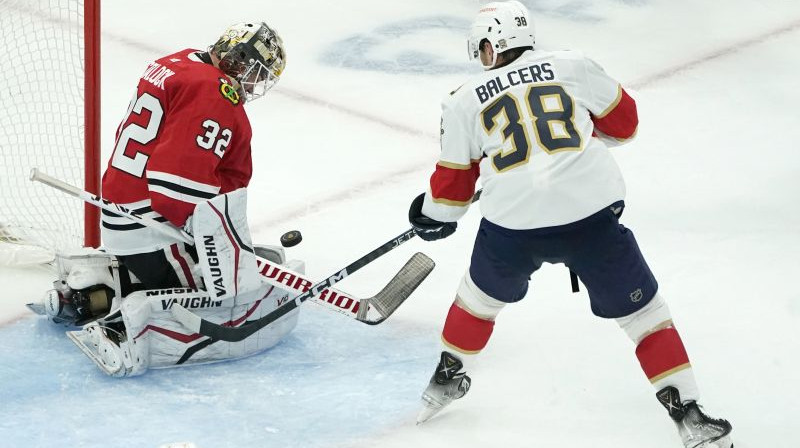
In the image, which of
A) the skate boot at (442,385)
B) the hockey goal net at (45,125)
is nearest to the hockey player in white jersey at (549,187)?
the skate boot at (442,385)

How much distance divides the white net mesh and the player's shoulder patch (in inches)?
36.6

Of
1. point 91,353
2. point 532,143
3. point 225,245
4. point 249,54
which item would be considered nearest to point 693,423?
point 532,143

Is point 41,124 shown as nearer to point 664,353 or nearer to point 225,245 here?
point 225,245

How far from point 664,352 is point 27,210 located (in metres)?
2.25

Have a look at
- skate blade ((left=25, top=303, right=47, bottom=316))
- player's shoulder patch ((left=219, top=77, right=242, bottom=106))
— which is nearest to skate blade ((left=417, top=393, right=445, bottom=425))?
player's shoulder patch ((left=219, top=77, right=242, bottom=106))

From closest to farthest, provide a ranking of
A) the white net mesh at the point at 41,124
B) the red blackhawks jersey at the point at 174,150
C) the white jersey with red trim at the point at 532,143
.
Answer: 1. the white jersey with red trim at the point at 532,143
2. the red blackhawks jersey at the point at 174,150
3. the white net mesh at the point at 41,124

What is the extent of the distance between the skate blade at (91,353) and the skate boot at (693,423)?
1.36 meters

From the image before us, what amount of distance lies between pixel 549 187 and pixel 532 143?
11cm

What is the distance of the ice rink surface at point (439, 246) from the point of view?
3.25 metres

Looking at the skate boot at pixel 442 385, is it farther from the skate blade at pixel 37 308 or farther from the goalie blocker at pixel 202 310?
the skate blade at pixel 37 308

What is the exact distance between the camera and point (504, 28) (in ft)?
9.93

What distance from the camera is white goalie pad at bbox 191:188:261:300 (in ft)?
11.0

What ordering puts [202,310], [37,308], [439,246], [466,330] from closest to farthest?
[466,330] < [202,310] < [37,308] < [439,246]

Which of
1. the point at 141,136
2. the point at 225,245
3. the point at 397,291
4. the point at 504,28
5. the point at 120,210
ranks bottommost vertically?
the point at 397,291
